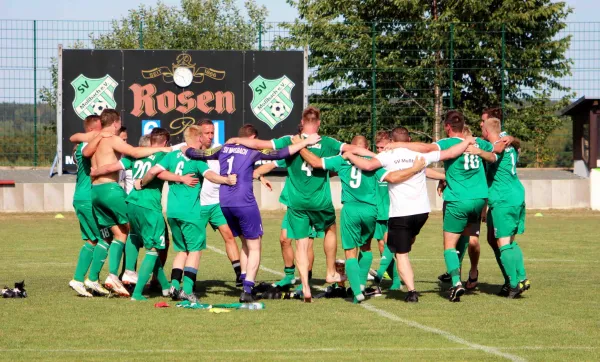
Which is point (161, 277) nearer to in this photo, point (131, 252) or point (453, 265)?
point (131, 252)

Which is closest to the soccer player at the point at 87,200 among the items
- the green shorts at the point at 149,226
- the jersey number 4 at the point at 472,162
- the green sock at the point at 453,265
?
the green shorts at the point at 149,226

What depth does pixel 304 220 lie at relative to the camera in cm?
1183

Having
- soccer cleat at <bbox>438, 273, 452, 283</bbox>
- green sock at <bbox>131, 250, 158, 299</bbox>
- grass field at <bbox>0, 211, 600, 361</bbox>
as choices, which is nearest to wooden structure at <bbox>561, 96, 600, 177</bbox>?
grass field at <bbox>0, 211, 600, 361</bbox>

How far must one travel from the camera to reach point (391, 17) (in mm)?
39656

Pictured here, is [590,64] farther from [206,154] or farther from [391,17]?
[206,154]

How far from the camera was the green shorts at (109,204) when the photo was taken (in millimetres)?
12094

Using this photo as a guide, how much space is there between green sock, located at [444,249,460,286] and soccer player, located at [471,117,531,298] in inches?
25.9

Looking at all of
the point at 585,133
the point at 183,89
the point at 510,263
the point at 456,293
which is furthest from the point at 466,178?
the point at 585,133

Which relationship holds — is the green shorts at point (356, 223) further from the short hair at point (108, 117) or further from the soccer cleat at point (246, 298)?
the short hair at point (108, 117)

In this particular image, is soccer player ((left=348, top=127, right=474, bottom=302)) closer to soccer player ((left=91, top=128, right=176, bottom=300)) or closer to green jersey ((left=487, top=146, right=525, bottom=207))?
green jersey ((left=487, top=146, right=525, bottom=207))

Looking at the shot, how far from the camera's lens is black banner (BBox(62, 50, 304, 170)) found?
27797 mm

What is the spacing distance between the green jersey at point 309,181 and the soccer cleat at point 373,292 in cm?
122

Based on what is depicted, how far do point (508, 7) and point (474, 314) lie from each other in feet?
92.6

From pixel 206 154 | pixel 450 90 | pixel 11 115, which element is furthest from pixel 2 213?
pixel 206 154
